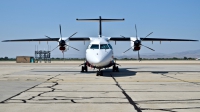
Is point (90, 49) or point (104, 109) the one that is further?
point (90, 49)

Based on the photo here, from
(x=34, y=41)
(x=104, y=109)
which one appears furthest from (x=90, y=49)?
(x=104, y=109)

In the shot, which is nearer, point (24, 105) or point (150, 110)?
point (150, 110)

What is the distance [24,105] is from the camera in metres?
8.66

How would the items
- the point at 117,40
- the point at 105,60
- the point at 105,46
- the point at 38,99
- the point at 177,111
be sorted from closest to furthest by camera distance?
the point at 177,111 < the point at 38,99 < the point at 105,60 < the point at 105,46 < the point at 117,40

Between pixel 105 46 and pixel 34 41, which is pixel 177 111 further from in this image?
pixel 34 41

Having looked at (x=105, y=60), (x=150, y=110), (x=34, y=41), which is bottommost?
(x=150, y=110)

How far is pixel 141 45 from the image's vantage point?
27.0 meters

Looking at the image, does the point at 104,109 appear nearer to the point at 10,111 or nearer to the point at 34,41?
the point at 10,111

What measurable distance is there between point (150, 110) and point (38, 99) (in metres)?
4.12

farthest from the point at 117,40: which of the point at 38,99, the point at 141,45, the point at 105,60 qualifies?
the point at 38,99

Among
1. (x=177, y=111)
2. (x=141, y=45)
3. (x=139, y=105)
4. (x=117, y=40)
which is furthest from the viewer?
(x=117, y=40)

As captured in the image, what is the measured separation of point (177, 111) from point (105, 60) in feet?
42.3

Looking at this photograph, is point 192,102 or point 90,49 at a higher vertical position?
point 90,49

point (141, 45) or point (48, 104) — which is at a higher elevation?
point (141, 45)
